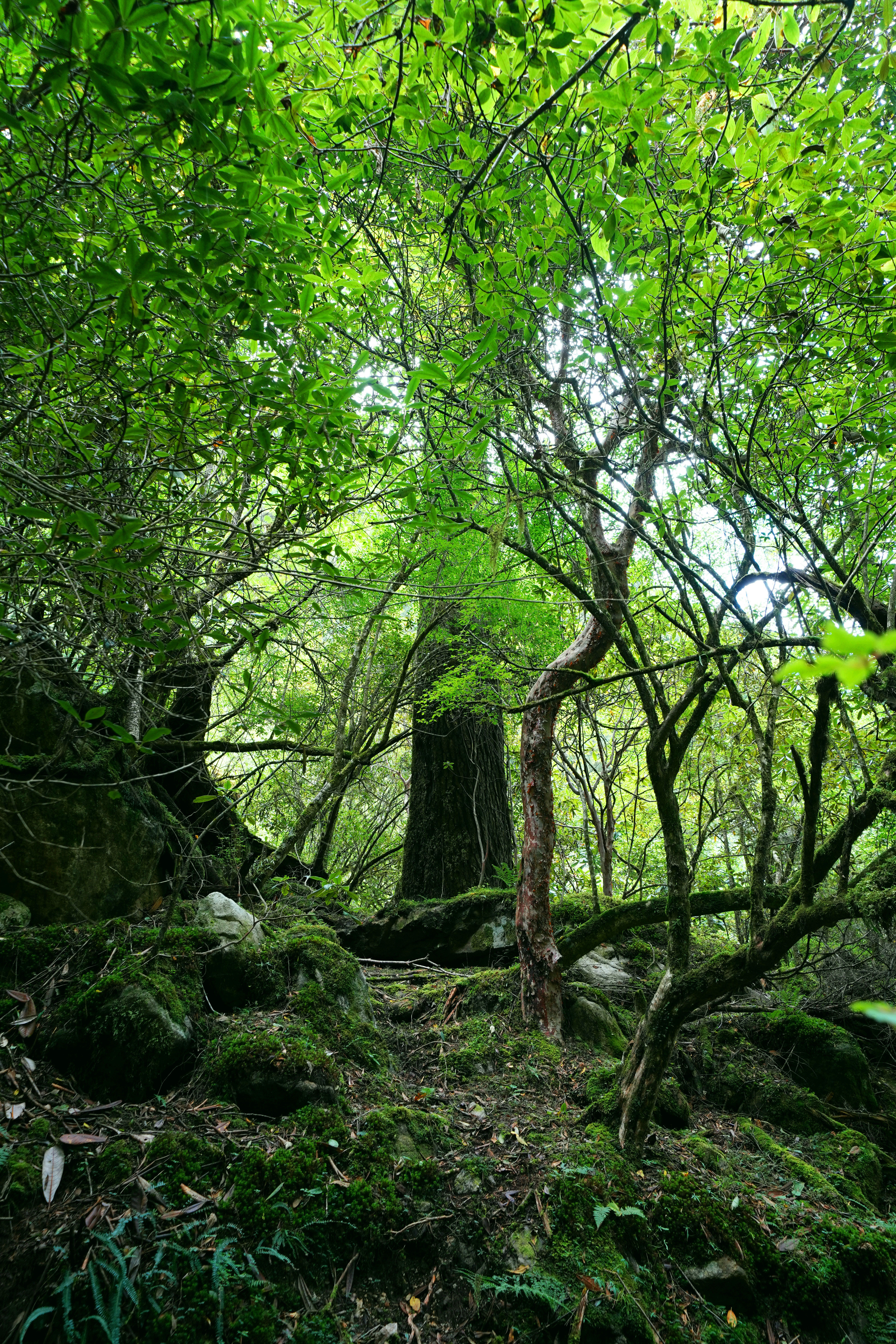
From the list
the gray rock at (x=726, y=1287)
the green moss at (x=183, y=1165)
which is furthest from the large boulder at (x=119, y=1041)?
the gray rock at (x=726, y=1287)

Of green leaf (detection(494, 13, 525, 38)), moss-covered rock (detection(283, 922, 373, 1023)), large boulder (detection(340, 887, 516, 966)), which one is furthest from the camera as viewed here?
large boulder (detection(340, 887, 516, 966))

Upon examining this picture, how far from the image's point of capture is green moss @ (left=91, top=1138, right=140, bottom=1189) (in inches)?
97.7

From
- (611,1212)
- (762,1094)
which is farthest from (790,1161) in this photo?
(611,1212)

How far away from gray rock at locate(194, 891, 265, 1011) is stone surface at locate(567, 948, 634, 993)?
3126 millimetres

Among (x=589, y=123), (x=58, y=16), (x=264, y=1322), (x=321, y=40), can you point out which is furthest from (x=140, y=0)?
(x=264, y=1322)

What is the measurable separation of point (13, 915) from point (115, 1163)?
1543 millimetres

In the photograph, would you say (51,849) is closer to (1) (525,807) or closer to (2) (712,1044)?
(1) (525,807)

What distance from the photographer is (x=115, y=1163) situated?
2.54 meters

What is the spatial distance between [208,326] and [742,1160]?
204 inches

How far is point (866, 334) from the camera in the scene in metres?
2.87

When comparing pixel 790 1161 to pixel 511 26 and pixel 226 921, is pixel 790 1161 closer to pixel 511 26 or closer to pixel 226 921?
pixel 226 921

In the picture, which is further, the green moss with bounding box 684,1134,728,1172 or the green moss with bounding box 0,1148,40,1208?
the green moss with bounding box 684,1134,728,1172

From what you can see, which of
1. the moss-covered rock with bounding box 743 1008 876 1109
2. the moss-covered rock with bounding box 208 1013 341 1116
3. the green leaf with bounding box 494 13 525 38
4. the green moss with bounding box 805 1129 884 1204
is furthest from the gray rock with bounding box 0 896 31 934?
the moss-covered rock with bounding box 743 1008 876 1109

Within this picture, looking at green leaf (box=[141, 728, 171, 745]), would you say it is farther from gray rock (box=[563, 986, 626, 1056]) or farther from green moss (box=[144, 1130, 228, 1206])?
gray rock (box=[563, 986, 626, 1056])
